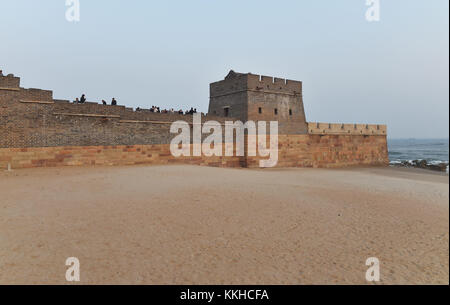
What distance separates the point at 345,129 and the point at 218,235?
80.5 feet

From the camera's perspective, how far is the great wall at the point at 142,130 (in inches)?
537

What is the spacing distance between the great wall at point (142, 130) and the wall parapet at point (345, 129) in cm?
9

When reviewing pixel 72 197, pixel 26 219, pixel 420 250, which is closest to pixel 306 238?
pixel 420 250

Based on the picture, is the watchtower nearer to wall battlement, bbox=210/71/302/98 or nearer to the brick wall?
wall battlement, bbox=210/71/302/98

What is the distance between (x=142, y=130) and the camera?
1723 cm

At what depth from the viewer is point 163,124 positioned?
1806 cm

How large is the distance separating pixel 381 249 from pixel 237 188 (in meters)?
A: 5.27

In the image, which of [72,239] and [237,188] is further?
[237,188]

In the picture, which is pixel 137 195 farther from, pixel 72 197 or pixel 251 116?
pixel 251 116

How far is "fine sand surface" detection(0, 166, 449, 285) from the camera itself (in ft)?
13.5

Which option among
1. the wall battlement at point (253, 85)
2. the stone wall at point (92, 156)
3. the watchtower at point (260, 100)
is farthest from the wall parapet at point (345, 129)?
the stone wall at point (92, 156)

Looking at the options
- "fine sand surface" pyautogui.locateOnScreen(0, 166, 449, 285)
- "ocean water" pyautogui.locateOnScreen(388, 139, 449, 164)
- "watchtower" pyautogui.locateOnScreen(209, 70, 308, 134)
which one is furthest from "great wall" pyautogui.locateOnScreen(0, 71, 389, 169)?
"ocean water" pyautogui.locateOnScreen(388, 139, 449, 164)

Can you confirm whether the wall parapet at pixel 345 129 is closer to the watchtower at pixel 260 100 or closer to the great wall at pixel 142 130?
the great wall at pixel 142 130
